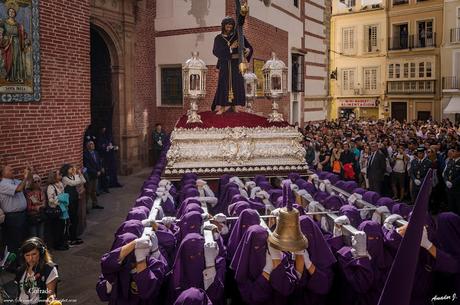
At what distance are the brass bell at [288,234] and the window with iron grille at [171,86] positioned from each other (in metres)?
15.8

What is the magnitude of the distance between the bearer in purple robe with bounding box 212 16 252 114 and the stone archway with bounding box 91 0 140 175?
5.50m

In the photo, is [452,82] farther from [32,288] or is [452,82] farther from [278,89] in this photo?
[32,288]

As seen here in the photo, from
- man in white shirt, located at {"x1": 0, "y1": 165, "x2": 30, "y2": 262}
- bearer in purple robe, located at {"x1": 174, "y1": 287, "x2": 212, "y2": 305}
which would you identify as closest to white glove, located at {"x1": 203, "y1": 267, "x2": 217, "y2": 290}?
bearer in purple robe, located at {"x1": 174, "y1": 287, "x2": 212, "y2": 305}

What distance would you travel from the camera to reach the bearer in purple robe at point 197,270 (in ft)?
15.1

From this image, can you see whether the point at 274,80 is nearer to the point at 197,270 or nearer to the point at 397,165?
the point at 397,165

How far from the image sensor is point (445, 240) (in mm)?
5230

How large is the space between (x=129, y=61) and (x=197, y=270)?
13.6 meters

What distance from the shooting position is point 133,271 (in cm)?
466

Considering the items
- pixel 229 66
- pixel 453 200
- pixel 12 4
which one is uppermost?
pixel 12 4

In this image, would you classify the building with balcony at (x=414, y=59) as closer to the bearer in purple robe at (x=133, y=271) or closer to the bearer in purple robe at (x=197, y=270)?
the bearer in purple robe at (x=197, y=270)

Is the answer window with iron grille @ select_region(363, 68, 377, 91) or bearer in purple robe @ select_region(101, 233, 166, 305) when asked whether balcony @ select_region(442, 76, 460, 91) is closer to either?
window with iron grille @ select_region(363, 68, 377, 91)

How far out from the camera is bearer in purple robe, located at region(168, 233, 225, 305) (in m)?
4.59

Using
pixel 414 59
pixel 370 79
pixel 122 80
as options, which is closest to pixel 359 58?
pixel 370 79

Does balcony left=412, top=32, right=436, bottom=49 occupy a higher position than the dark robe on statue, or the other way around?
balcony left=412, top=32, right=436, bottom=49
